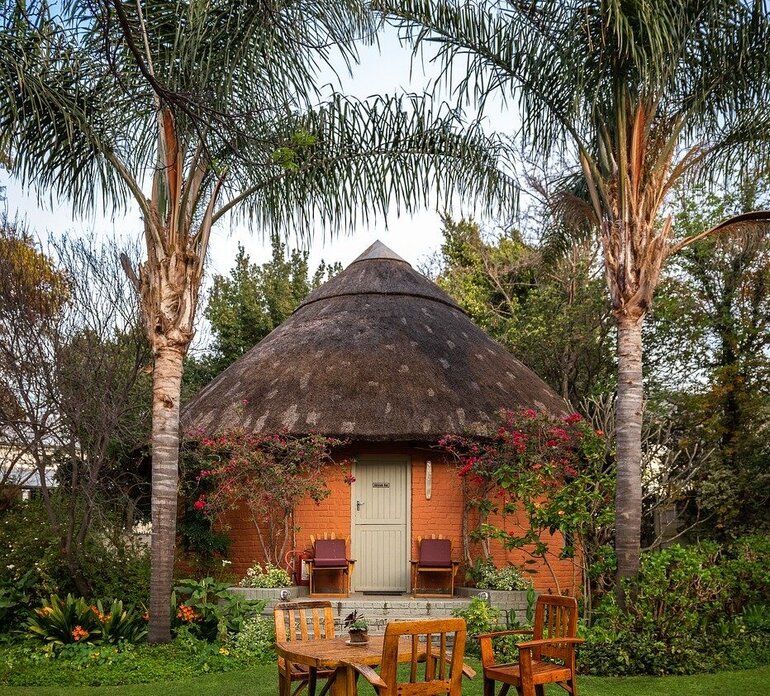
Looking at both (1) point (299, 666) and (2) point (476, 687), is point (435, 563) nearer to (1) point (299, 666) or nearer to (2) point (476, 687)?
(2) point (476, 687)

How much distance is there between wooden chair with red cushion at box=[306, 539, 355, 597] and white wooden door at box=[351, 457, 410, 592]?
0.51 m

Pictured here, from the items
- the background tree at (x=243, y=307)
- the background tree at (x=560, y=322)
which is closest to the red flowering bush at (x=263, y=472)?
the background tree at (x=560, y=322)

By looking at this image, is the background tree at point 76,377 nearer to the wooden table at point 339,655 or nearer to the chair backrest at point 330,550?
the chair backrest at point 330,550

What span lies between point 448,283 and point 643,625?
17.3 meters

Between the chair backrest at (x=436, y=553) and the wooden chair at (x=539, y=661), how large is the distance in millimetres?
6236

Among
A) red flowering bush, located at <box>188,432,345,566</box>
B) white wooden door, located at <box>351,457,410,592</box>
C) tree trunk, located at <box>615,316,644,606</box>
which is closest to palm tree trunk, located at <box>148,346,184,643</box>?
red flowering bush, located at <box>188,432,345,566</box>

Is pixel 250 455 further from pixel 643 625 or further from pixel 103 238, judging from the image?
pixel 643 625

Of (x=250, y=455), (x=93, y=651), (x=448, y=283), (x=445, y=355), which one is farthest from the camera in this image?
(x=448, y=283)

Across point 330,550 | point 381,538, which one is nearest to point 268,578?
point 330,550

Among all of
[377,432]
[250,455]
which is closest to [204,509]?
[250,455]

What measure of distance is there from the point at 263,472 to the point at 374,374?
3.23 m

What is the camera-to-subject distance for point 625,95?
10273 millimetres

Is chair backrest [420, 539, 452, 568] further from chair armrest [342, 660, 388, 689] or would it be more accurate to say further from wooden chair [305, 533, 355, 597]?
chair armrest [342, 660, 388, 689]

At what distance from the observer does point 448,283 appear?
26.1m
